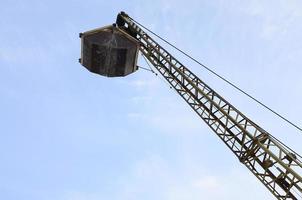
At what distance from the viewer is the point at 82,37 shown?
21156 mm

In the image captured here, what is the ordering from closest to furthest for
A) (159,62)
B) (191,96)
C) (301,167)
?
(301,167)
(191,96)
(159,62)

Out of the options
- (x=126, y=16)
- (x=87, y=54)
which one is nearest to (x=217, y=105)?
(x=87, y=54)

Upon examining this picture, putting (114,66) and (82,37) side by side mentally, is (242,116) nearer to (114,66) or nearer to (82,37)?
(114,66)

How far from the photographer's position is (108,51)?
21.5m

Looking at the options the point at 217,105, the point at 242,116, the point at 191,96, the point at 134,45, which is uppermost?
the point at 134,45

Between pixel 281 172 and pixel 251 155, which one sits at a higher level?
pixel 251 155

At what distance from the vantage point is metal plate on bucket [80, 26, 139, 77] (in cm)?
2119

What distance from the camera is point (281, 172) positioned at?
18422 millimetres

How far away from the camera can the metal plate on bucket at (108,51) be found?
2119 cm

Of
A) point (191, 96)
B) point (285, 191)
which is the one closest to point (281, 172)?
point (285, 191)

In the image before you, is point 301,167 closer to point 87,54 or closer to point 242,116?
point 242,116

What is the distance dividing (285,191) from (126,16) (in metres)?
15.2

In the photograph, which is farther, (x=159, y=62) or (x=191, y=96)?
(x=159, y=62)

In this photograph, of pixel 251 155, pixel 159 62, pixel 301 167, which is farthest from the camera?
pixel 159 62
